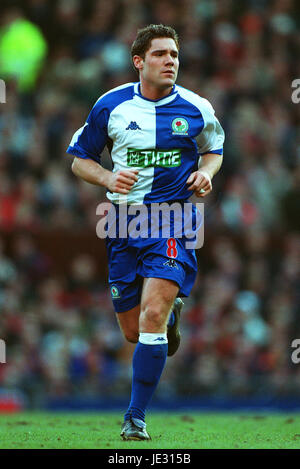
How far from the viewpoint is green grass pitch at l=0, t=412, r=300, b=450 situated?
6.52 meters

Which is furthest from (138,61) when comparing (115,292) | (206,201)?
(206,201)

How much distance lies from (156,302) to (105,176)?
1056mm

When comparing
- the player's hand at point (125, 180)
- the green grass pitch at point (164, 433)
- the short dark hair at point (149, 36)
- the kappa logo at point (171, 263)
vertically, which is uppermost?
the short dark hair at point (149, 36)

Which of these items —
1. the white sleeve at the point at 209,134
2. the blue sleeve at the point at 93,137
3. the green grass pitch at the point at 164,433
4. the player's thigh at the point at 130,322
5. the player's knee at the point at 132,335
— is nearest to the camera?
the green grass pitch at the point at 164,433

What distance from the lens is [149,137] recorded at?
7.23 m

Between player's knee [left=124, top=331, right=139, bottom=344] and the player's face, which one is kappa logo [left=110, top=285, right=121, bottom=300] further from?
the player's face

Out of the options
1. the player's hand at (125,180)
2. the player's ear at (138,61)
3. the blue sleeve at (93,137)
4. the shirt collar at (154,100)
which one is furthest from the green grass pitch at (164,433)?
the player's ear at (138,61)

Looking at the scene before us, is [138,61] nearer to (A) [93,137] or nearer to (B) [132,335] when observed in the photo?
(A) [93,137]

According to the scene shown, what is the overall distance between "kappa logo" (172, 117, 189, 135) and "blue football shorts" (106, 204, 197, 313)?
2.44 feet

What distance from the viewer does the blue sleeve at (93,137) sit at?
731 centimetres

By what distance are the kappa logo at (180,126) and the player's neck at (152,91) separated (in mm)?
246

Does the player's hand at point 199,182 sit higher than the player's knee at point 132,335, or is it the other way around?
the player's hand at point 199,182

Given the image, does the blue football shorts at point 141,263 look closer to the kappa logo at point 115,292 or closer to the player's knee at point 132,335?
the kappa logo at point 115,292
